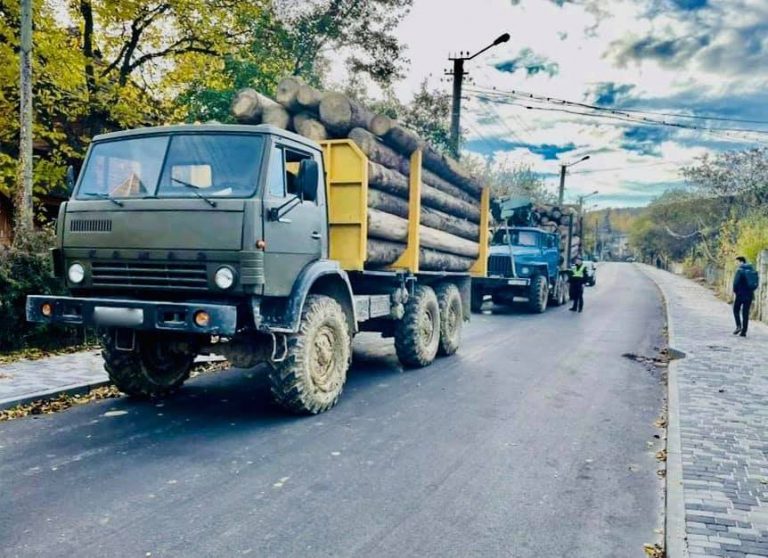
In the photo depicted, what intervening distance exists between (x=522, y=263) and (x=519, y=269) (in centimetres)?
20

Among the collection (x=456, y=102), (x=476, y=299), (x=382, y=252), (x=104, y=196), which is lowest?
(x=476, y=299)

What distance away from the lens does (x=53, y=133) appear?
43.6 ft

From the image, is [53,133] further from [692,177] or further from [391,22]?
[692,177]

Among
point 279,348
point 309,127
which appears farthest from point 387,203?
point 279,348

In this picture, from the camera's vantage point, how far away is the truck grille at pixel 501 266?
18.4m

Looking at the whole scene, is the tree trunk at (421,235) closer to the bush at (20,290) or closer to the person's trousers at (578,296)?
the bush at (20,290)

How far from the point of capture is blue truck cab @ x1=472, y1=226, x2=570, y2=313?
18.3m

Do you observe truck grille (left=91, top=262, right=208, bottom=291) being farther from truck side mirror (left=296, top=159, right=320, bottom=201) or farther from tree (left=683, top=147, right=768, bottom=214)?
tree (left=683, top=147, right=768, bottom=214)

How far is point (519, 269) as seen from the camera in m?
18.8

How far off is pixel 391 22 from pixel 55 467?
691 inches

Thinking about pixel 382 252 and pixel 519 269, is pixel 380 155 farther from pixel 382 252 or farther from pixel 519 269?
pixel 519 269

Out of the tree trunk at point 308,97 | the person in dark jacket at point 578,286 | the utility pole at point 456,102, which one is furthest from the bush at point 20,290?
the person in dark jacket at point 578,286

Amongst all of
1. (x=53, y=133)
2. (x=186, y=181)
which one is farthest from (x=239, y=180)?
(x=53, y=133)

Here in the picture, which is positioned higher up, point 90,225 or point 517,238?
point 517,238
